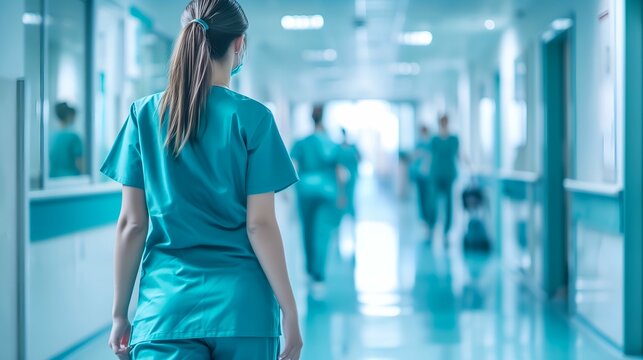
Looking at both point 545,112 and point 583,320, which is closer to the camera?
point 583,320

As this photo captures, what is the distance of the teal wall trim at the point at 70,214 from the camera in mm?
3648

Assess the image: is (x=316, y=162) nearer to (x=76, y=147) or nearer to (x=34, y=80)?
(x=76, y=147)

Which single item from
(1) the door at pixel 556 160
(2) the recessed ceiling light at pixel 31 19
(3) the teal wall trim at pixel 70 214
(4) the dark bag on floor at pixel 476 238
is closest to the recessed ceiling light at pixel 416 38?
(4) the dark bag on floor at pixel 476 238

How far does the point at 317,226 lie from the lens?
19.9 ft

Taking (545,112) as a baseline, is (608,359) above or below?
below

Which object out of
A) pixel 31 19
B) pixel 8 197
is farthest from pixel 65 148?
pixel 8 197

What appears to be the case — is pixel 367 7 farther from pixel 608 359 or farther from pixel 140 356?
pixel 140 356

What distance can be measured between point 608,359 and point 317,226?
2646 mm

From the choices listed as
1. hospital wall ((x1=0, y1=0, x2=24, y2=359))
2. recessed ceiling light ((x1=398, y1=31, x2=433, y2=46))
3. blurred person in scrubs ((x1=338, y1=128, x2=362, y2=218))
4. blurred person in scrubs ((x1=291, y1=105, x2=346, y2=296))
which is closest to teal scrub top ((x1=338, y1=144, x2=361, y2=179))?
blurred person in scrubs ((x1=338, y1=128, x2=362, y2=218))

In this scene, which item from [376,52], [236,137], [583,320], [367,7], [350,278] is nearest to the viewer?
[236,137]

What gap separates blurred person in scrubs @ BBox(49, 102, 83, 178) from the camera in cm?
407

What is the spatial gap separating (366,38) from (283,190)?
5.84 metres

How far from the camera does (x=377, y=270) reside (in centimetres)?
725

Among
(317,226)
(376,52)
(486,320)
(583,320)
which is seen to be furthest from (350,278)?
(376,52)
